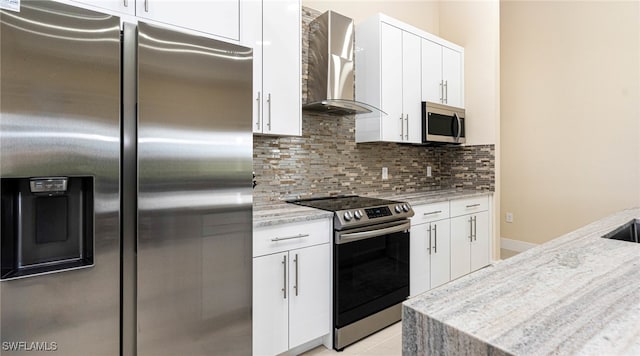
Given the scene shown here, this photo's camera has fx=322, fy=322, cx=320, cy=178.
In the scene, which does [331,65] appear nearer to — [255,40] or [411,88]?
[255,40]

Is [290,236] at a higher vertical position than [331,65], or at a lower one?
lower

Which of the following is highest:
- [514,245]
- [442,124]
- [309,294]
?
[442,124]

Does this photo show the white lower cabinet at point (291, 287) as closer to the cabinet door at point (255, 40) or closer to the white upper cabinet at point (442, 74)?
the cabinet door at point (255, 40)

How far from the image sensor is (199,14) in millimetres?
1815

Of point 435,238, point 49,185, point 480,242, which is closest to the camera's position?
point 49,185

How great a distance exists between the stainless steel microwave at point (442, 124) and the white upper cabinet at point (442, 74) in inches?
4.0

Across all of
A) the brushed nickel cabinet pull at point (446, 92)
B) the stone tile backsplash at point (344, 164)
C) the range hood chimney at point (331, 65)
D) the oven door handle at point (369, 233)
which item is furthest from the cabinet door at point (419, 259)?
the brushed nickel cabinet pull at point (446, 92)

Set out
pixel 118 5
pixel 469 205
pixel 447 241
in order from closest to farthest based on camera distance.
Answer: pixel 118 5
pixel 447 241
pixel 469 205

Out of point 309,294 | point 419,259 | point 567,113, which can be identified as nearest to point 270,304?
point 309,294

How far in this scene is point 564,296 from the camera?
29.3 inches

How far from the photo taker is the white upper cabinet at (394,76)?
2898 mm

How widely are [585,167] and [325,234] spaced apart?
3462 millimetres

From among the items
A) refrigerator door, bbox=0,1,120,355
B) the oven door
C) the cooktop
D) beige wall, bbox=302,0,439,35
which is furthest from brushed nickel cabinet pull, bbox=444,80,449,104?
refrigerator door, bbox=0,1,120,355

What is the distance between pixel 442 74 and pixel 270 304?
2.91 metres
